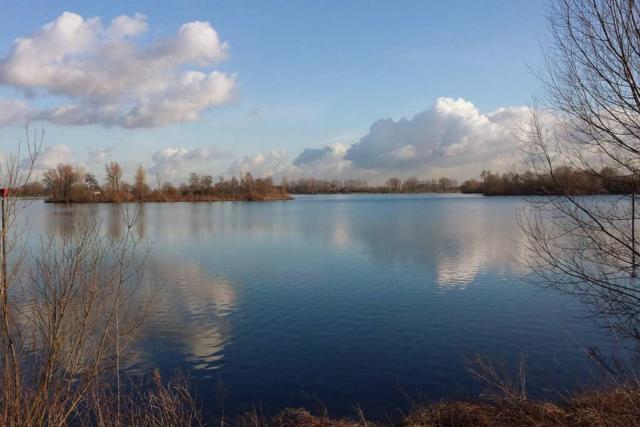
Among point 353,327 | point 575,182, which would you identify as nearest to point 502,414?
point 575,182

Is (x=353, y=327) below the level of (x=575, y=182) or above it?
below

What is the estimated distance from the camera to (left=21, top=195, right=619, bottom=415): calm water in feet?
27.8

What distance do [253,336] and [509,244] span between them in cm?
1812

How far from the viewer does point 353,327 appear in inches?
456

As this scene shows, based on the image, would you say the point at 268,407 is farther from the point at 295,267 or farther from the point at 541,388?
the point at 295,267

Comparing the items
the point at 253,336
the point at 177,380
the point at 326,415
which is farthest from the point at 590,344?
the point at 177,380

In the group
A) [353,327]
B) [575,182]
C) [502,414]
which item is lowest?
[353,327]

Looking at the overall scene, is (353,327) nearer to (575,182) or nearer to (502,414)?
(502,414)

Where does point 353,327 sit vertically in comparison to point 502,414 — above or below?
below

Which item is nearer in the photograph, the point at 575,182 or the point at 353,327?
the point at 575,182

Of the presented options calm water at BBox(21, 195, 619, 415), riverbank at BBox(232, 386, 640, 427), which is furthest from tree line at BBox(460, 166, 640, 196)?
calm water at BBox(21, 195, 619, 415)

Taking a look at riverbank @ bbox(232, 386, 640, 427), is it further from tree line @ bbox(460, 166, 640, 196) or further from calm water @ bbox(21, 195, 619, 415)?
tree line @ bbox(460, 166, 640, 196)

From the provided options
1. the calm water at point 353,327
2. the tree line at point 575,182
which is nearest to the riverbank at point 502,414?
the calm water at point 353,327

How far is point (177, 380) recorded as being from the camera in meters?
8.47
